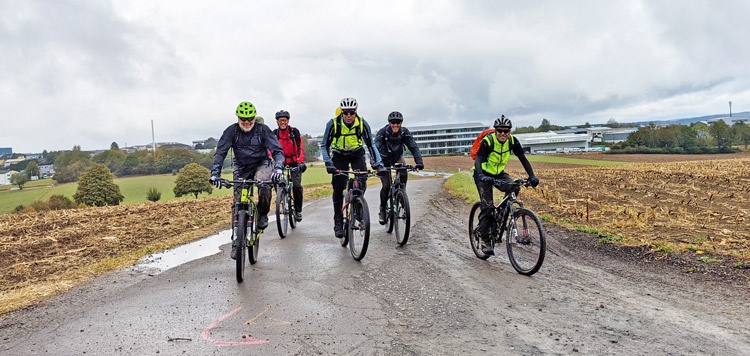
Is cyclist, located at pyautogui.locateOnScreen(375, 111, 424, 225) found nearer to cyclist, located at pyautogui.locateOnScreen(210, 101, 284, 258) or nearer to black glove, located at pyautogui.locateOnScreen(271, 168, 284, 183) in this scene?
cyclist, located at pyautogui.locateOnScreen(210, 101, 284, 258)

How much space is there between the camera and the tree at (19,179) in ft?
228

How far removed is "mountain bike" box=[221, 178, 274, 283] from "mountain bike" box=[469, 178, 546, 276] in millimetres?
3444

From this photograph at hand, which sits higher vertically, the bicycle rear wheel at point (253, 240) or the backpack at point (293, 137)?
the backpack at point (293, 137)

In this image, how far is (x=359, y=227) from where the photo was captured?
8109 millimetres

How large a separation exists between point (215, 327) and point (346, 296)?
5.13 feet

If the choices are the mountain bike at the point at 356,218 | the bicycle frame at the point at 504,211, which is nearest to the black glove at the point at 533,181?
the bicycle frame at the point at 504,211

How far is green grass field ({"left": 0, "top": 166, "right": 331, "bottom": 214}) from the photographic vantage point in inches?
2221

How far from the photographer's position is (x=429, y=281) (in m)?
6.64

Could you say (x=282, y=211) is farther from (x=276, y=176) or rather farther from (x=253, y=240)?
(x=276, y=176)

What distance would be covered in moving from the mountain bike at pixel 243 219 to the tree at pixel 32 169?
3295 inches

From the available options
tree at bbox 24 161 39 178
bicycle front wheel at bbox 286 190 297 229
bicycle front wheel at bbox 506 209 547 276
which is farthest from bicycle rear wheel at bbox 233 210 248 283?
tree at bbox 24 161 39 178

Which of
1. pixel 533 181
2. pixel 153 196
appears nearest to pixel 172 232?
pixel 533 181

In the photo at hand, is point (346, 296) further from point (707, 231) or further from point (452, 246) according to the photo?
point (707, 231)

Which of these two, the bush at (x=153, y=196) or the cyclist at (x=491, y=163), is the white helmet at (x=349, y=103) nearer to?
the cyclist at (x=491, y=163)
